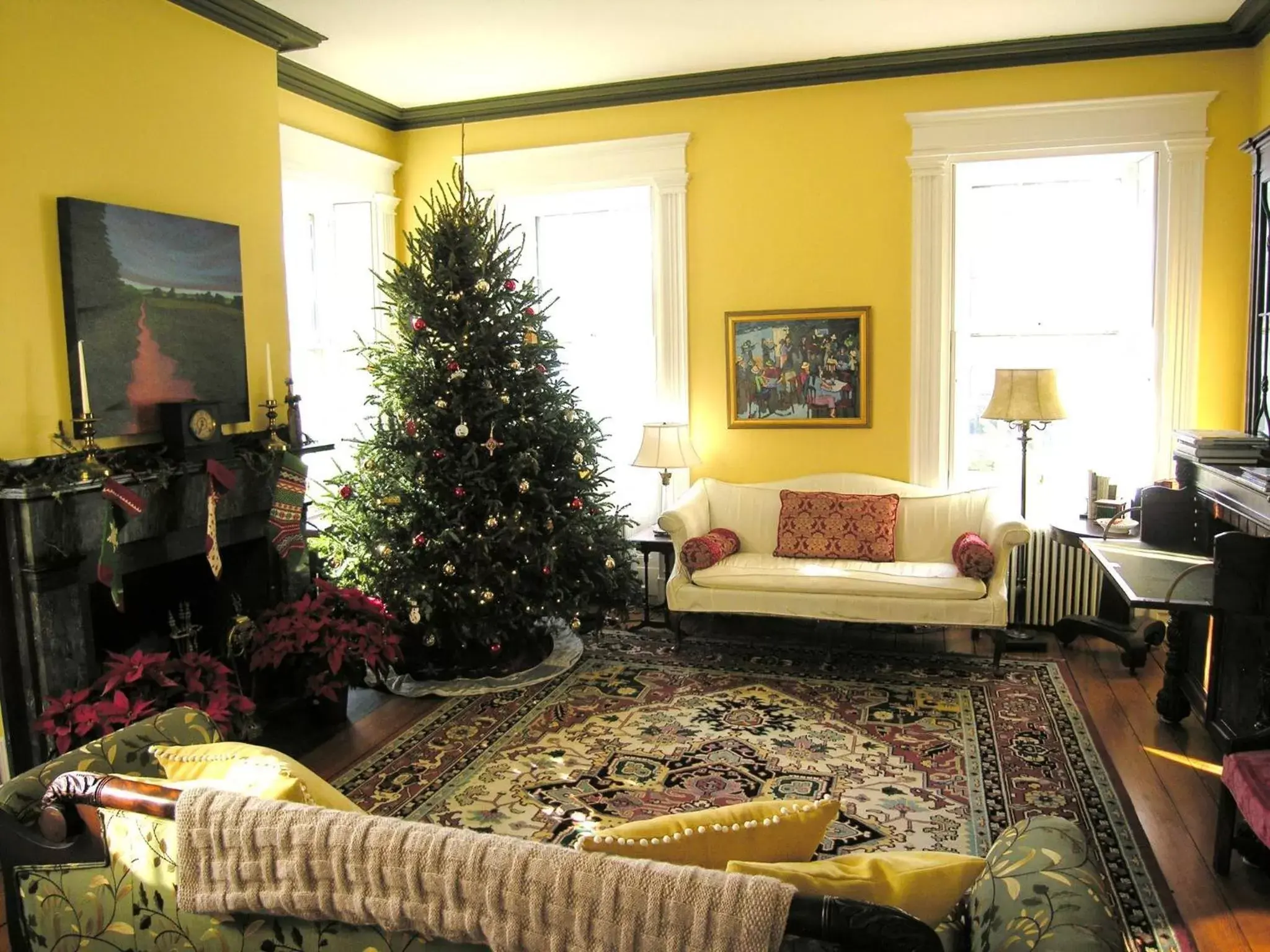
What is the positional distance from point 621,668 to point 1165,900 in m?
2.61

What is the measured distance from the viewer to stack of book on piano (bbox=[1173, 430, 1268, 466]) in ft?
12.9

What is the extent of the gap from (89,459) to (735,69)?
389 centimetres

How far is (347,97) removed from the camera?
545 centimetres

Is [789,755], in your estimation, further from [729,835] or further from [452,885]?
[452,885]

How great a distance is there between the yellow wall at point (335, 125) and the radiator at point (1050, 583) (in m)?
4.48

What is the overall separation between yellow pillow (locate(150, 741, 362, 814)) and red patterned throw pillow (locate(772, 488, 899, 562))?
140 inches

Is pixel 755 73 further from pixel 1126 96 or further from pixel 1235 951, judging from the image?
pixel 1235 951

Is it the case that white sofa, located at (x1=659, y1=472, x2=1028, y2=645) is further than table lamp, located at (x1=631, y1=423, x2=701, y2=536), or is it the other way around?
table lamp, located at (x1=631, y1=423, x2=701, y2=536)

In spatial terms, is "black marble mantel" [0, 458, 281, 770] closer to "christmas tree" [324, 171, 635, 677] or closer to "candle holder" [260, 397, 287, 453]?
"candle holder" [260, 397, 287, 453]

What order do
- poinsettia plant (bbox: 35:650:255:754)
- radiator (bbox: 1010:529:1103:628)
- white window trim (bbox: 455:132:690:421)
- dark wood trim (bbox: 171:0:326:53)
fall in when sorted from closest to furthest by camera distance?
1. poinsettia plant (bbox: 35:650:255:754)
2. dark wood trim (bbox: 171:0:326:53)
3. radiator (bbox: 1010:529:1103:628)
4. white window trim (bbox: 455:132:690:421)

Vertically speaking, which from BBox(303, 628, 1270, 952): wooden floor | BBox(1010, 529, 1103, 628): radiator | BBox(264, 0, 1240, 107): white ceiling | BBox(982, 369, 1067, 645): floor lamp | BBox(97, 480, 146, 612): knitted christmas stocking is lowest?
BBox(303, 628, 1270, 952): wooden floor

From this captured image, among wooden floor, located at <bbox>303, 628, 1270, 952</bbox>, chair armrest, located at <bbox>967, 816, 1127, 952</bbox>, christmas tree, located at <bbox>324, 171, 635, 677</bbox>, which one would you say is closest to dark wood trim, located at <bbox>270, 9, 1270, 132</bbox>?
christmas tree, located at <bbox>324, 171, 635, 677</bbox>

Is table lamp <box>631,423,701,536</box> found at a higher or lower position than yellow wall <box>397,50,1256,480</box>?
lower

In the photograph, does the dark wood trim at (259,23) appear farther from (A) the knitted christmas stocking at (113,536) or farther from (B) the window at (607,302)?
(A) the knitted christmas stocking at (113,536)
